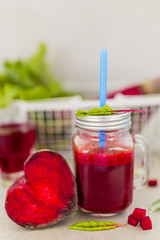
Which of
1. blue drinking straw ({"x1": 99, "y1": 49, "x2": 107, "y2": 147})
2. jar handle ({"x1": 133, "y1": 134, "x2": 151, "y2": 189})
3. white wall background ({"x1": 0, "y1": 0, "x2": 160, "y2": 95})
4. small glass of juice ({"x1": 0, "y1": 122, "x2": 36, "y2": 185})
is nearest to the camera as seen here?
blue drinking straw ({"x1": 99, "y1": 49, "x2": 107, "y2": 147})

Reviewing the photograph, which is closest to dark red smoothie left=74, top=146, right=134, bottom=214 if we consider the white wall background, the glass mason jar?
the glass mason jar

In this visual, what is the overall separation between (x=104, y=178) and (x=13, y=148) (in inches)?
14.9

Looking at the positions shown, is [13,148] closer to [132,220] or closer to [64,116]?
[64,116]

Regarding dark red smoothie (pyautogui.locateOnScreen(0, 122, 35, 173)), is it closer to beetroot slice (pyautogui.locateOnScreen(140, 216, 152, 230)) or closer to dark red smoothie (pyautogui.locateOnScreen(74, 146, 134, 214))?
dark red smoothie (pyautogui.locateOnScreen(74, 146, 134, 214))

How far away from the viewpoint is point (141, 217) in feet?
1.91

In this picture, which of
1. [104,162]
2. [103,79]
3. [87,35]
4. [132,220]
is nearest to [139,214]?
[132,220]

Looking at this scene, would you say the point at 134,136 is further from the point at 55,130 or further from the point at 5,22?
the point at 5,22

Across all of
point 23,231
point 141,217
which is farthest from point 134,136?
point 23,231

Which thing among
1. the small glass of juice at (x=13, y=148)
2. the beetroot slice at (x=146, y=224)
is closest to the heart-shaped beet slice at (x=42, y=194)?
the beetroot slice at (x=146, y=224)

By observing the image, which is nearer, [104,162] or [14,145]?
[104,162]

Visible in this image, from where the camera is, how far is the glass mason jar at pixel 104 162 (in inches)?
22.6

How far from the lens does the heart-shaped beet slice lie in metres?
0.58

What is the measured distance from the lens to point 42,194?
592 mm

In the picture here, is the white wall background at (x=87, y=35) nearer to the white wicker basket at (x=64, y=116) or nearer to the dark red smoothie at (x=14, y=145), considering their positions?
the white wicker basket at (x=64, y=116)
